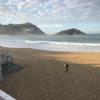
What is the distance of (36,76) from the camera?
9.57m

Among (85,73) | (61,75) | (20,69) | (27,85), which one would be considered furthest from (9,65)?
(85,73)

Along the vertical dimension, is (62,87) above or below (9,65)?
below

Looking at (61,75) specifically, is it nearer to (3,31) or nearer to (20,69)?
(20,69)

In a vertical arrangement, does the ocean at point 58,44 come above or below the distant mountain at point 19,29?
below

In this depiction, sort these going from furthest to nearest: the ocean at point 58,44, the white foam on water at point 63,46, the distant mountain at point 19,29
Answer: the distant mountain at point 19,29 < the ocean at point 58,44 < the white foam on water at point 63,46

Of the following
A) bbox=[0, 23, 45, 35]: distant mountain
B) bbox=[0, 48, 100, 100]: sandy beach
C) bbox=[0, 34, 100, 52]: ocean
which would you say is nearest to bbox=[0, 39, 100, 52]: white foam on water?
bbox=[0, 34, 100, 52]: ocean

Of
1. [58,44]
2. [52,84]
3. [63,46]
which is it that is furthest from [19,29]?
[52,84]

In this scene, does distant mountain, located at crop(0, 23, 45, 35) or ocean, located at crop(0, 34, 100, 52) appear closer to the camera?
ocean, located at crop(0, 34, 100, 52)

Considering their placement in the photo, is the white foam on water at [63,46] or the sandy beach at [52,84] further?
the white foam on water at [63,46]

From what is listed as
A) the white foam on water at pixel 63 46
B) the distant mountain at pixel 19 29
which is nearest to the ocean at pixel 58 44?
the white foam on water at pixel 63 46

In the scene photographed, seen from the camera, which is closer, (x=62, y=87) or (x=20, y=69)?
(x=62, y=87)

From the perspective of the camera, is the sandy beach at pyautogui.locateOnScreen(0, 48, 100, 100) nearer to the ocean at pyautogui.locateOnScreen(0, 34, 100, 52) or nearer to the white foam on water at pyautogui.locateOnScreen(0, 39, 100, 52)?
the ocean at pyautogui.locateOnScreen(0, 34, 100, 52)

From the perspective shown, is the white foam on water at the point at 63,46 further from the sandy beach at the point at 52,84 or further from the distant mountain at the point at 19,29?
the distant mountain at the point at 19,29

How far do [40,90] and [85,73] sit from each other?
320 centimetres
